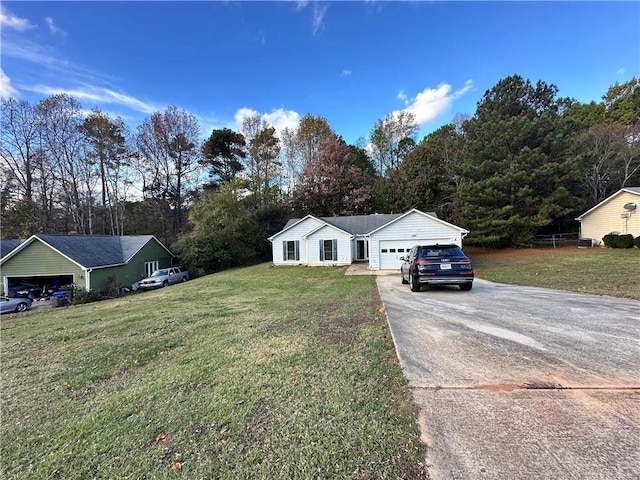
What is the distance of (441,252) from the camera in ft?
28.5

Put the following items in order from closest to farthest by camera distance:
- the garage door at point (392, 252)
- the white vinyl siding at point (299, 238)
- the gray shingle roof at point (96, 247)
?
the garage door at point (392, 252) → the gray shingle roof at point (96, 247) → the white vinyl siding at point (299, 238)

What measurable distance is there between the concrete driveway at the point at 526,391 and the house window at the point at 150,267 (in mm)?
24095

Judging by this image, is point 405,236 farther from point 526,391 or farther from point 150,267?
point 150,267

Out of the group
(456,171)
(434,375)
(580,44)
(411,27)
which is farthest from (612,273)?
(456,171)

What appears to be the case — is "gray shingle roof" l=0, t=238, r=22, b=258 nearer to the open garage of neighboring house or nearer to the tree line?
the tree line

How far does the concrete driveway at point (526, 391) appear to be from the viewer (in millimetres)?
1866

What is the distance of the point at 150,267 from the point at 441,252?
2399cm

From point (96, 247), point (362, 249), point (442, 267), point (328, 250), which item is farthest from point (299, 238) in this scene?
point (96, 247)

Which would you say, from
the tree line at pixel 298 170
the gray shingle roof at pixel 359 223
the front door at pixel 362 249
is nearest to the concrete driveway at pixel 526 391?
the front door at pixel 362 249

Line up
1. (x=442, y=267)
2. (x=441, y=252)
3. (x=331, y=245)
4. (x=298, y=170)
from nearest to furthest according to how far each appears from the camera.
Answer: (x=442, y=267), (x=441, y=252), (x=331, y=245), (x=298, y=170)

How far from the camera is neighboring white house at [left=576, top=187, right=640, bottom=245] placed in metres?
19.6

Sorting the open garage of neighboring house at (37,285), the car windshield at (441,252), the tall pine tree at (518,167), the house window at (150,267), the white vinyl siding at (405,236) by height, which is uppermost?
the tall pine tree at (518,167)

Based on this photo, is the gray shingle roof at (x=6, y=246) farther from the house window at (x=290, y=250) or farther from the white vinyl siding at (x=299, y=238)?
the house window at (x=290, y=250)

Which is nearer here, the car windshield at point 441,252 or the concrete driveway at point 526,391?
the concrete driveway at point 526,391
